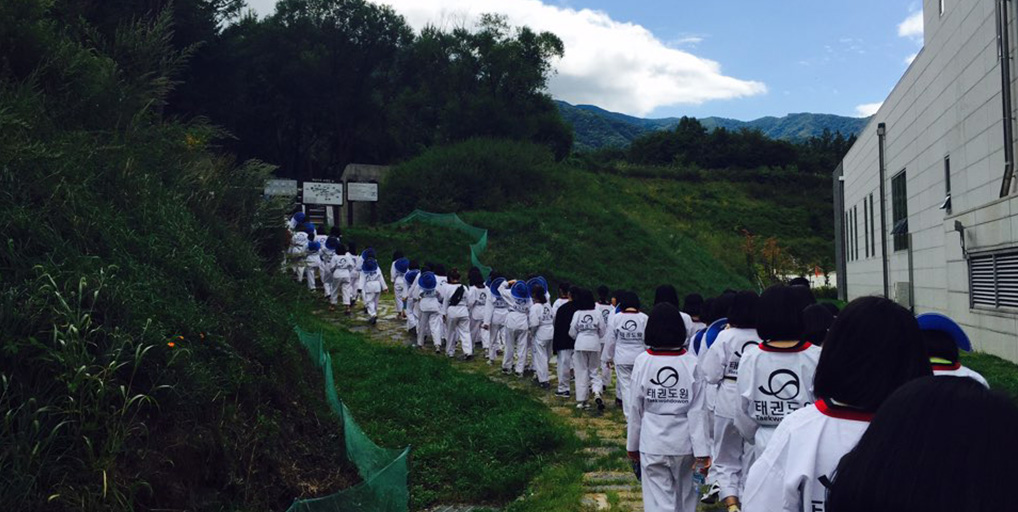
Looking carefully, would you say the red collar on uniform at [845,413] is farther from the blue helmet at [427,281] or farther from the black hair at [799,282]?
the blue helmet at [427,281]

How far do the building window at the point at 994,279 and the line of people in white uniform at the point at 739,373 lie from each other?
7.77 m

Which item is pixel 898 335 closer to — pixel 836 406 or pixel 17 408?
pixel 836 406

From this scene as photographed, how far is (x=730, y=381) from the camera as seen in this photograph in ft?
18.6

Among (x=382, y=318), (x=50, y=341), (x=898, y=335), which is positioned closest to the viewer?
(x=898, y=335)

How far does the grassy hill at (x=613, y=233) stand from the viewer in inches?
1021

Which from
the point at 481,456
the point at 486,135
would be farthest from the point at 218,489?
the point at 486,135

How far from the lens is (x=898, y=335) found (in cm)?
248

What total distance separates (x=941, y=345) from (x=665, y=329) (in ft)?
6.66

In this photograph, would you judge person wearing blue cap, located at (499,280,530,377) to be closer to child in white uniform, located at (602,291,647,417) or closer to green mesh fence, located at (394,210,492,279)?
child in white uniform, located at (602,291,647,417)

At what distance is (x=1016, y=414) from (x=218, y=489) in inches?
217

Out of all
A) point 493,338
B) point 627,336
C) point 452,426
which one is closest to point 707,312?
point 627,336

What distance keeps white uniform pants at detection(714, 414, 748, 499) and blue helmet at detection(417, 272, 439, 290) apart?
10.2 metres

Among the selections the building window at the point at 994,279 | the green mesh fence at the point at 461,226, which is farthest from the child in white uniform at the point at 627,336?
the green mesh fence at the point at 461,226

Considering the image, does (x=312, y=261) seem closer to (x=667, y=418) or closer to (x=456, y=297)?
(x=456, y=297)
